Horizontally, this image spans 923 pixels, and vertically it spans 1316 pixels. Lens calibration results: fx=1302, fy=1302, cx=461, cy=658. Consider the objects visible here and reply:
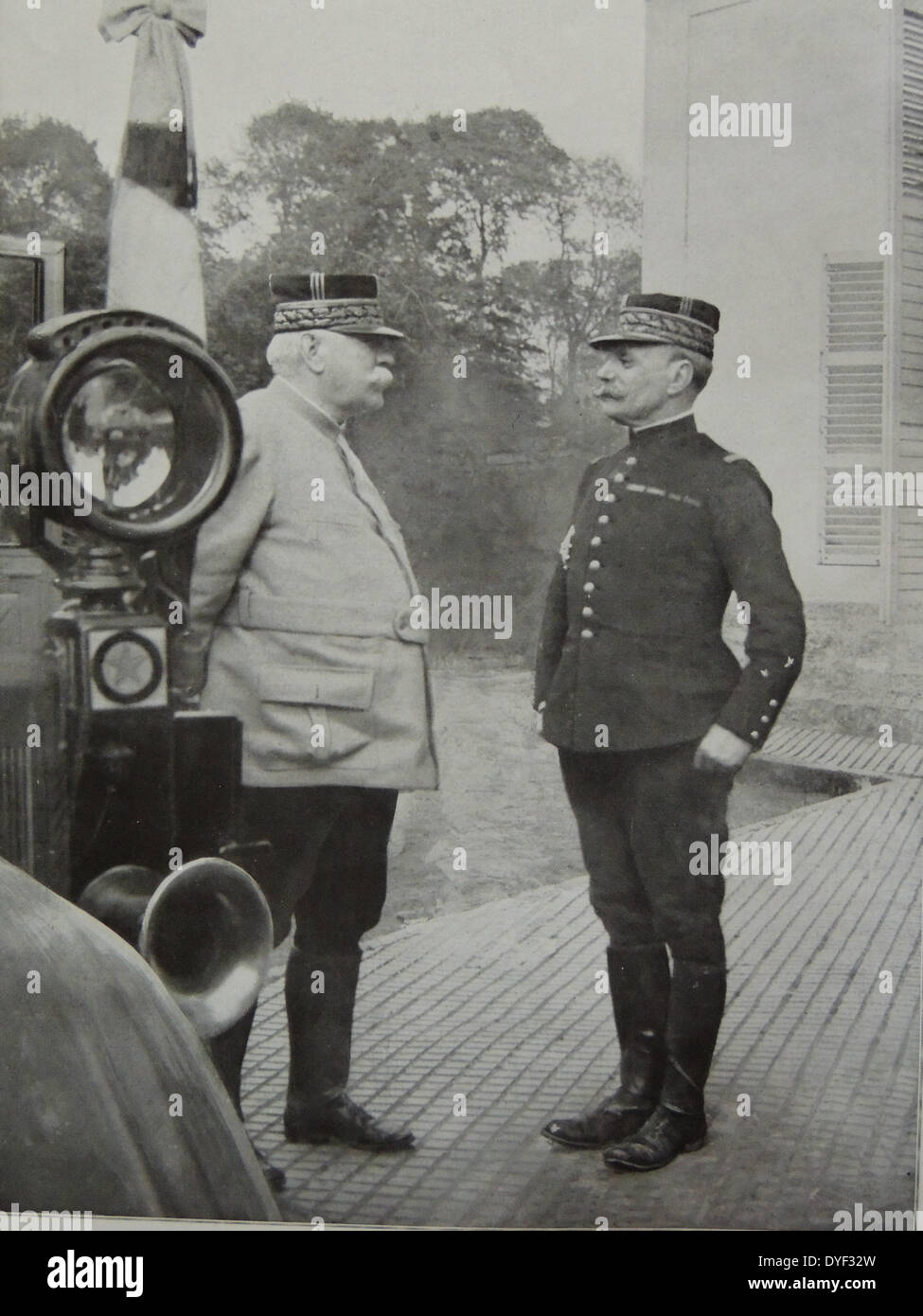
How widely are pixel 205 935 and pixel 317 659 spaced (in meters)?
0.70

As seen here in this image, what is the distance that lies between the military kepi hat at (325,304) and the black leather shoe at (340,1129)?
1.88 metres

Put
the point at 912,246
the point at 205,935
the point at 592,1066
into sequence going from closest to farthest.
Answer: the point at 205,935, the point at 592,1066, the point at 912,246

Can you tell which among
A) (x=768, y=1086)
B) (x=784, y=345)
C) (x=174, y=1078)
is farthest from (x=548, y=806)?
(x=784, y=345)

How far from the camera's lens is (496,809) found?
3246mm

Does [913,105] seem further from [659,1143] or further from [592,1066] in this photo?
[659,1143]

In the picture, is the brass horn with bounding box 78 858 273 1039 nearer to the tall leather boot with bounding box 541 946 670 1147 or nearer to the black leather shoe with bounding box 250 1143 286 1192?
the black leather shoe with bounding box 250 1143 286 1192

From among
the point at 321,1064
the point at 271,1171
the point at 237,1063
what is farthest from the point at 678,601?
the point at 271,1171

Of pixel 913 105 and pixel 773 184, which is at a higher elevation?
pixel 913 105

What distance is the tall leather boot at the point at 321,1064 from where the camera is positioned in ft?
10.4

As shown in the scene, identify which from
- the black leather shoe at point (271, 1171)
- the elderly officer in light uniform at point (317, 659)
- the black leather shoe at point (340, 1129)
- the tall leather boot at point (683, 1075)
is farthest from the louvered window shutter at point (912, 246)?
the black leather shoe at point (271, 1171)

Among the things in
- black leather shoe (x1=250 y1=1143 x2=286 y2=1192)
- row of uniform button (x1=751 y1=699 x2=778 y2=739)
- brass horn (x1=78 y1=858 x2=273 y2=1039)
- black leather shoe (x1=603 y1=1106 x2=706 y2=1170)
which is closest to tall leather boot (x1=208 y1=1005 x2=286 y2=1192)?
black leather shoe (x1=250 y1=1143 x2=286 y2=1192)

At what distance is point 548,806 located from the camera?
3244 millimetres

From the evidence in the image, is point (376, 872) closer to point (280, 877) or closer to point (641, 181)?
point (280, 877)

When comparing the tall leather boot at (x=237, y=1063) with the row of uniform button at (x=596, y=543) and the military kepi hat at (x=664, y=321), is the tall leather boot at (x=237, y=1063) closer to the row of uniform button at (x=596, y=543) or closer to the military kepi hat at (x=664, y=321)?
the row of uniform button at (x=596, y=543)
